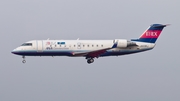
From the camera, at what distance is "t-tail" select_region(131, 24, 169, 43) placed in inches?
2566

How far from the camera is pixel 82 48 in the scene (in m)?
62.0

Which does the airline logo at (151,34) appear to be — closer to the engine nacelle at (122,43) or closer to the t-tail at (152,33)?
the t-tail at (152,33)

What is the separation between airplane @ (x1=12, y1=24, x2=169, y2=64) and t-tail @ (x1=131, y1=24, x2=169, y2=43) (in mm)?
1092

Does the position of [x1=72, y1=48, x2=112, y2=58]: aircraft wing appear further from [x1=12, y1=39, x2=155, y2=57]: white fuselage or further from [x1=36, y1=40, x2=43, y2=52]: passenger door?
[x1=36, y1=40, x2=43, y2=52]: passenger door

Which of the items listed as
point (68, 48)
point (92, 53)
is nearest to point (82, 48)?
point (92, 53)

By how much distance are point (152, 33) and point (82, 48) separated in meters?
10.5

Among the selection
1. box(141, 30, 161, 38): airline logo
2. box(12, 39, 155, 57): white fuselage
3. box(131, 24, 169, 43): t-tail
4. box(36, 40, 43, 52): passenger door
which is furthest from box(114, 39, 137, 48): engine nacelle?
box(36, 40, 43, 52): passenger door

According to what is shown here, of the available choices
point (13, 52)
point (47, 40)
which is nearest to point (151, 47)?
point (47, 40)

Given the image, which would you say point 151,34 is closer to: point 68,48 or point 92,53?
point 92,53

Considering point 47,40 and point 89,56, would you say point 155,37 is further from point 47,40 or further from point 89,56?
point 47,40

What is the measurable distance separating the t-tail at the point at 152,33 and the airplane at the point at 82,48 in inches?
43.0

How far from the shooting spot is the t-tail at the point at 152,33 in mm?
65188

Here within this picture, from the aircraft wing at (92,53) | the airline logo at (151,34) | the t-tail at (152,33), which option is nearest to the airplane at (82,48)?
the aircraft wing at (92,53)

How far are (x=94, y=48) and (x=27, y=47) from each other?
28.5ft
